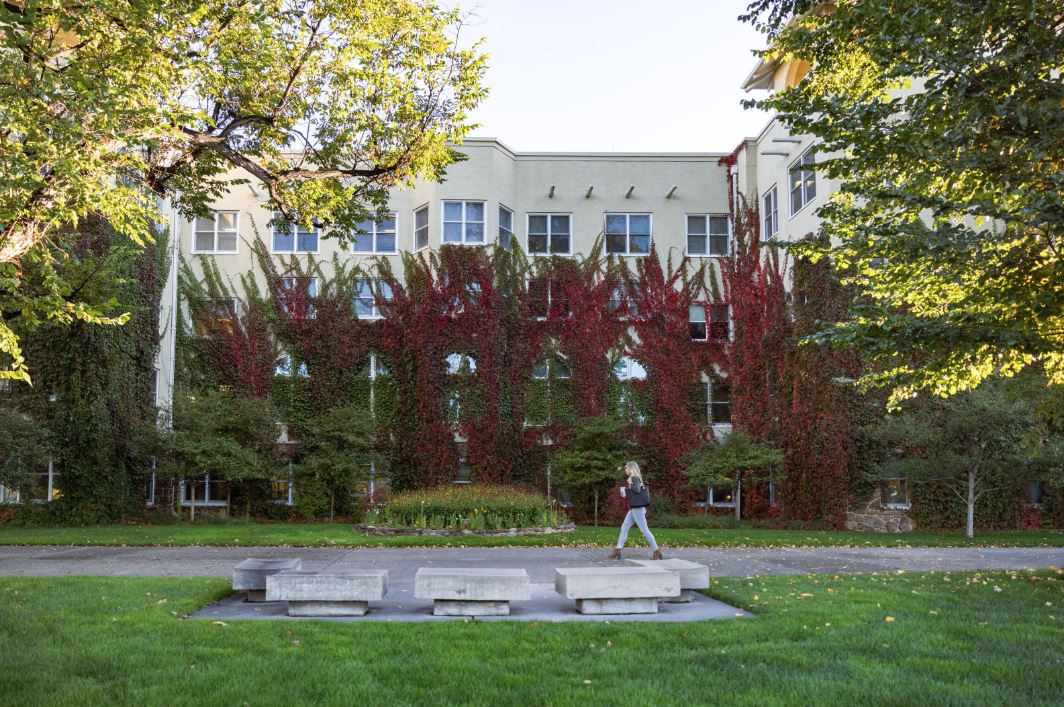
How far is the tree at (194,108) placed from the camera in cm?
888

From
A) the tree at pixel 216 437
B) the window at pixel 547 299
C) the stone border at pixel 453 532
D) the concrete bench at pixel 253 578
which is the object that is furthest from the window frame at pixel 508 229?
the concrete bench at pixel 253 578

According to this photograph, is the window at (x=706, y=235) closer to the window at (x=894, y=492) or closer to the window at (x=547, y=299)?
the window at (x=547, y=299)

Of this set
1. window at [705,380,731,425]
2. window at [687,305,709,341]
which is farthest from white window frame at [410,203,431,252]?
window at [705,380,731,425]

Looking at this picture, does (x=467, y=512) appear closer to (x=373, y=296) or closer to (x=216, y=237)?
(x=373, y=296)

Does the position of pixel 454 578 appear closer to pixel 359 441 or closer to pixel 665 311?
pixel 359 441

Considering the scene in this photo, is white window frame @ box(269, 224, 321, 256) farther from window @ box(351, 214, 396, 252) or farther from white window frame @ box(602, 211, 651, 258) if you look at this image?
white window frame @ box(602, 211, 651, 258)

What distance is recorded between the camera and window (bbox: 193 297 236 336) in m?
28.1

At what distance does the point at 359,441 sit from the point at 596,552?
1161 centimetres

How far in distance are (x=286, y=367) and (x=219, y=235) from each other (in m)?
5.10

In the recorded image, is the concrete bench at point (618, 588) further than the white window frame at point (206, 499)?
No

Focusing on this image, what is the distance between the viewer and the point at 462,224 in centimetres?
2856

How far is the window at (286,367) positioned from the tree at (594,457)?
27.3 ft

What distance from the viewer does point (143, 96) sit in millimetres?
9312

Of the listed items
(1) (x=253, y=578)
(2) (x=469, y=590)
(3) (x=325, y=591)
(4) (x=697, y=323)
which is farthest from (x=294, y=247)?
(2) (x=469, y=590)
